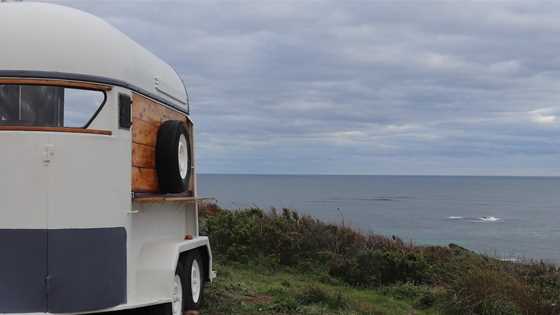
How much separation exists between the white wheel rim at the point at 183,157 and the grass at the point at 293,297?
2028 mm

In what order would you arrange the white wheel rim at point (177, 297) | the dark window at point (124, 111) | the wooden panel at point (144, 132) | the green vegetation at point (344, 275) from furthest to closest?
the green vegetation at point (344, 275) → the white wheel rim at point (177, 297) → the wooden panel at point (144, 132) → the dark window at point (124, 111)

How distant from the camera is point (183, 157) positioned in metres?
8.34

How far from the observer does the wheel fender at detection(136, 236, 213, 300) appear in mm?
6922

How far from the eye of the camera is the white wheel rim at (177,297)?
755 centimetres

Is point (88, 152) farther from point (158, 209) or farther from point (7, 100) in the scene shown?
point (158, 209)

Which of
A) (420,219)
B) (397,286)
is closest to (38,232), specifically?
(397,286)

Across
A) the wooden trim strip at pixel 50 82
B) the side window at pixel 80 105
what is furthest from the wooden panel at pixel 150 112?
the wooden trim strip at pixel 50 82

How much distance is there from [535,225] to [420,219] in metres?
11.9

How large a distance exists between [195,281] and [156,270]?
1.80 m

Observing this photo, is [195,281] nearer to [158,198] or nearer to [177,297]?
[177,297]

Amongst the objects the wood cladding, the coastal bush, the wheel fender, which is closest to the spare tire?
the wood cladding

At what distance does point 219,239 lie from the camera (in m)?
15.5

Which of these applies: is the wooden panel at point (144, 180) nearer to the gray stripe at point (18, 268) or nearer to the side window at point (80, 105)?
the side window at point (80, 105)

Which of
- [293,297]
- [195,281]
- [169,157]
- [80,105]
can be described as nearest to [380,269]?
[293,297]
